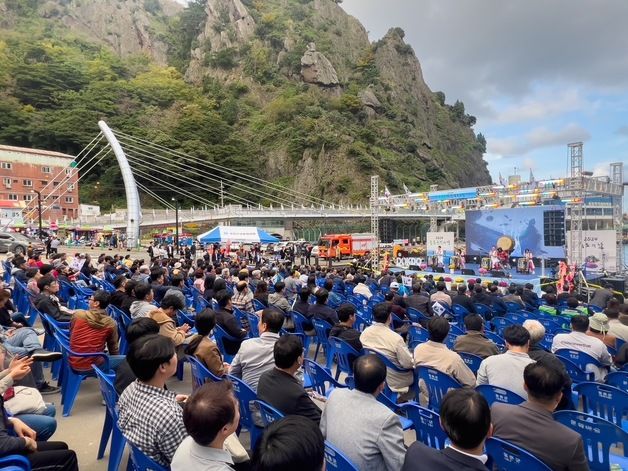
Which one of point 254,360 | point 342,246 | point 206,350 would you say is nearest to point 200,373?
point 206,350

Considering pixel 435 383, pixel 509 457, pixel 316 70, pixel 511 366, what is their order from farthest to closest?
pixel 316 70 → pixel 435 383 → pixel 511 366 → pixel 509 457

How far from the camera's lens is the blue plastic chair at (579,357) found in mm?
4371

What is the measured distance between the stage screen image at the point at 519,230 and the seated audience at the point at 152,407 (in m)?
21.5

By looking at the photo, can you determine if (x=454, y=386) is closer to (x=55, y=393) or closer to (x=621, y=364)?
(x=621, y=364)

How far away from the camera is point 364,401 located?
2.32m

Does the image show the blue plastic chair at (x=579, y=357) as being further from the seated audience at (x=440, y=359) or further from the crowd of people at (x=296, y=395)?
the seated audience at (x=440, y=359)

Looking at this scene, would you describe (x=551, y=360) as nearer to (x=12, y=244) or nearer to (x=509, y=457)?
(x=509, y=457)

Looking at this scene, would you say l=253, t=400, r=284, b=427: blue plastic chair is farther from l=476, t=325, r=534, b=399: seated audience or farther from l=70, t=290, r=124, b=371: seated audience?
l=70, t=290, r=124, b=371: seated audience

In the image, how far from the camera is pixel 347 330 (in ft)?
15.7

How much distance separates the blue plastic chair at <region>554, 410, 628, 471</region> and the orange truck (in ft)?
96.3

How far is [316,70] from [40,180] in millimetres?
52637

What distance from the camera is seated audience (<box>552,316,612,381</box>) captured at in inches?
172

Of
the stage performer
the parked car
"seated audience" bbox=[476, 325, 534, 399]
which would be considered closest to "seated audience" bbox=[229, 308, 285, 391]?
"seated audience" bbox=[476, 325, 534, 399]

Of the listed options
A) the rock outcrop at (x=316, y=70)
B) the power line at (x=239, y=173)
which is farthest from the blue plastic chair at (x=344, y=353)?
the rock outcrop at (x=316, y=70)
